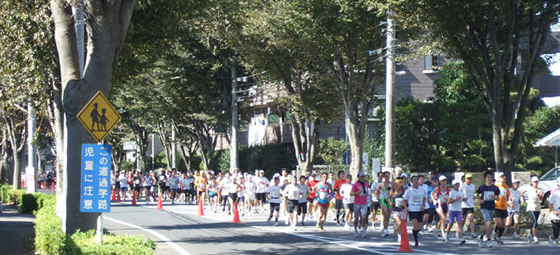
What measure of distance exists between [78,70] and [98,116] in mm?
2124

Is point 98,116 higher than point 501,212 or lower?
higher

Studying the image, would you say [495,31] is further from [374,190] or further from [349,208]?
[349,208]

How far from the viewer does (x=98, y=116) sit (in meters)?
10.9

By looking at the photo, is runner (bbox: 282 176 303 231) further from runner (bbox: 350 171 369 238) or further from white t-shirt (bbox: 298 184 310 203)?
runner (bbox: 350 171 369 238)

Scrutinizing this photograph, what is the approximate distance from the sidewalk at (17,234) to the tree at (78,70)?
11.9ft

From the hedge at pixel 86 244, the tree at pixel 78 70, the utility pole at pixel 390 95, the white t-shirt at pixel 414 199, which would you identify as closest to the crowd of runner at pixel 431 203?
the white t-shirt at pixel 414 199

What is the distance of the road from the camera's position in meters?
14.5

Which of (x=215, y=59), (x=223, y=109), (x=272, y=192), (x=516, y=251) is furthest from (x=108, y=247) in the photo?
(x=223, y=109)

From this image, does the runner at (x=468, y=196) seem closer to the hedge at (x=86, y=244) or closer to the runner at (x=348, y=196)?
the runner at (x=348, y=196)

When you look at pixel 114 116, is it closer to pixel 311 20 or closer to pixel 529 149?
pixel 311 20

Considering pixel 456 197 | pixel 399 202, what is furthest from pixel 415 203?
pixel 456 197

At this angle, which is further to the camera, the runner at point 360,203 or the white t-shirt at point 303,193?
the white t-shirt at point 303,193

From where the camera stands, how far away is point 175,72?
3644 cm

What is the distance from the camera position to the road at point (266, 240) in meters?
14.5
